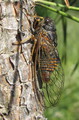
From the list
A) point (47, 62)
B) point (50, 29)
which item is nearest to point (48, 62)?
point (47, 62)

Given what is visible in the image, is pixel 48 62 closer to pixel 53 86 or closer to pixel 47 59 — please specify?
pixel 47 59

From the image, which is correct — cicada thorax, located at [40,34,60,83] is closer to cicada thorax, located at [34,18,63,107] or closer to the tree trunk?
cicada thorax, located at [34,18,63,107]

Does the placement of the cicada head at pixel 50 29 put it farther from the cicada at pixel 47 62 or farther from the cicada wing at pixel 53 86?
the cicada wing at pixel 53 86

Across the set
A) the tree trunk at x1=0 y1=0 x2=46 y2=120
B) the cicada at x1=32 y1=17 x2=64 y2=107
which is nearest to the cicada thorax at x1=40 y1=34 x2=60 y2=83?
the cicada at x1=32 y1=17 x2=64 y2=107

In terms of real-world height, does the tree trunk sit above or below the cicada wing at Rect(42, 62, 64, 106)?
above

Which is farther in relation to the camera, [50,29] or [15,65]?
[50,29]

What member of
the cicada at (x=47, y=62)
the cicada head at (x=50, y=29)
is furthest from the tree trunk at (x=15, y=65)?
the cicada head at (x=50, y=29)
